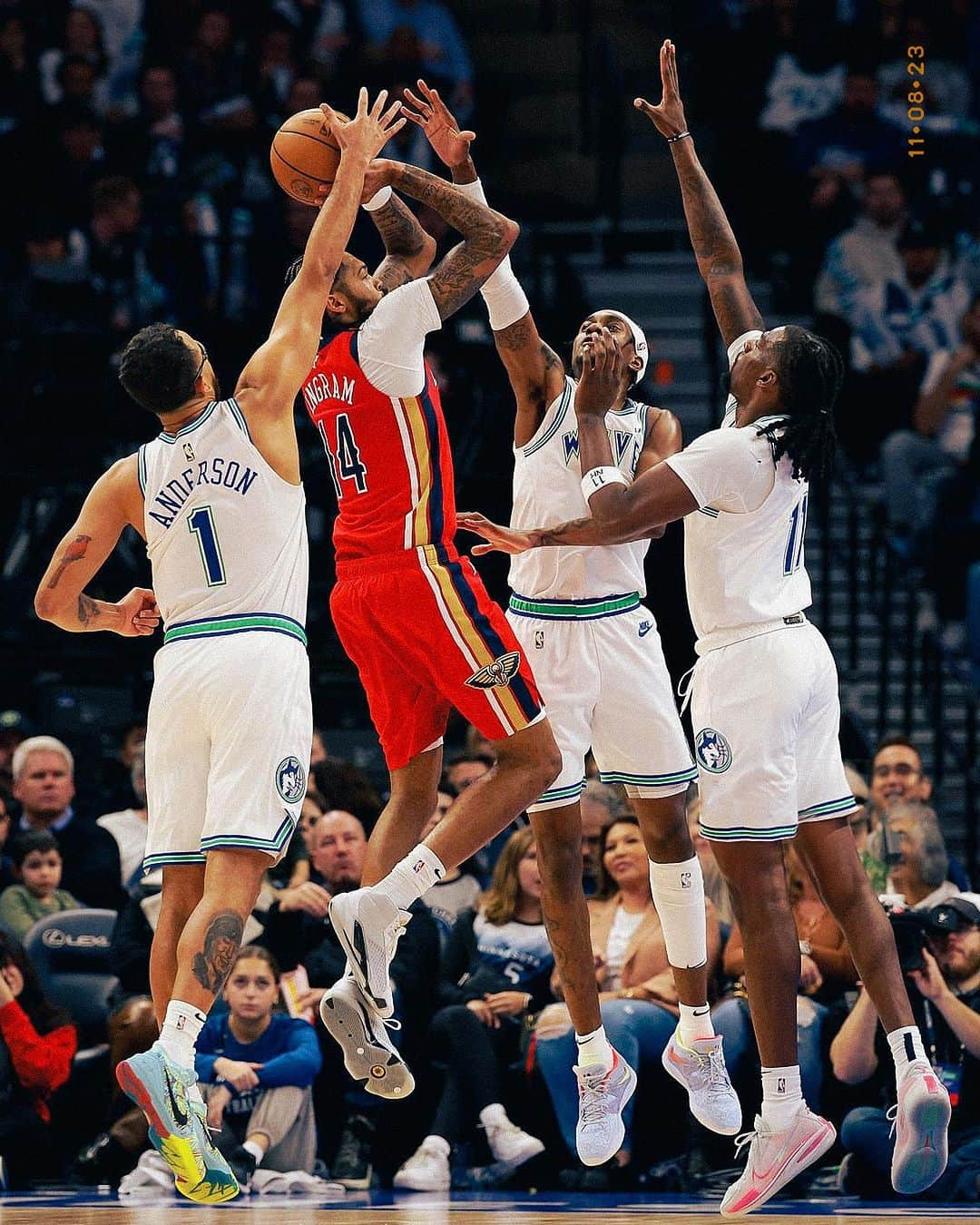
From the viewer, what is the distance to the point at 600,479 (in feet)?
25.2

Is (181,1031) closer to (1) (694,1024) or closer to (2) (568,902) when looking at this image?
(2) (568,902)

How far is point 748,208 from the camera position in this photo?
16891mm

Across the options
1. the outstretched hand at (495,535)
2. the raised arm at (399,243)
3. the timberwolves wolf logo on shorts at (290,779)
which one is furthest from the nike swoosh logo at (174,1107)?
the raised arm at (399,243)

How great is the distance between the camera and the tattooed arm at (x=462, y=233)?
7.81 metres

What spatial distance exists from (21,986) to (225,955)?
349 centimetres

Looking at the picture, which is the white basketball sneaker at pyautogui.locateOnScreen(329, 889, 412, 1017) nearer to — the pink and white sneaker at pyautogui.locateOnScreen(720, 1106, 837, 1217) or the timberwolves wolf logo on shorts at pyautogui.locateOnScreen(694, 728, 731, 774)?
the timberwolves wolf logo on shorts at pyautogui.locateOnScreen(694, 728, 731, 774)

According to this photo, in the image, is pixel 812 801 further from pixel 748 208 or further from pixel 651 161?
pixel 651 161

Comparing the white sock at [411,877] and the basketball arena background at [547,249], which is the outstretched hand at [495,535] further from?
the basketball arena background at [547,249]

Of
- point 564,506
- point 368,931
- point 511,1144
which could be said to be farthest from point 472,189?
point 511,1144

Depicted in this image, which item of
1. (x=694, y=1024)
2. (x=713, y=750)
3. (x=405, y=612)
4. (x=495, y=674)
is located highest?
(x=405, y=612)

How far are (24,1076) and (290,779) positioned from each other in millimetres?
3555

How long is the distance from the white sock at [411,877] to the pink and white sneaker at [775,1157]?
5.15 feet

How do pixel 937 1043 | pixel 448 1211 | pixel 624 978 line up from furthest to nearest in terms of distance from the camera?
1. pixel 624 978
2. pixel 937 1043
3. pixel 448 1211

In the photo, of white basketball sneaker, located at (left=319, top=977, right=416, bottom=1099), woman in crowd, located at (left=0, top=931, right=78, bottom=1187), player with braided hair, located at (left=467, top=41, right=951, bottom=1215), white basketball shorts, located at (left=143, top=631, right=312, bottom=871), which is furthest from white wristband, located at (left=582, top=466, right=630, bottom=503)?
woman in crowd, located at (left=0, top=931, right=78, bottom=1187)
